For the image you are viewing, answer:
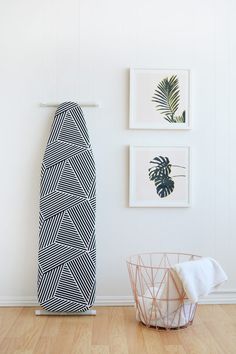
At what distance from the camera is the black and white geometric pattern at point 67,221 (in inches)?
127

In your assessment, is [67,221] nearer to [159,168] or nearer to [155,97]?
[159,168]

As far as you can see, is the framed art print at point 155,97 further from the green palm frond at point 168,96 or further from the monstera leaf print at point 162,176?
the monstera leaf print at point 162,176

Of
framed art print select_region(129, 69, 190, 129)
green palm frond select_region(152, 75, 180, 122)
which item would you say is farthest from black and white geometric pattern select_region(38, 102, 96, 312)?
green palm frond select_region(152, 75, 180, 122)

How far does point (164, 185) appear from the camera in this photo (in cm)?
346

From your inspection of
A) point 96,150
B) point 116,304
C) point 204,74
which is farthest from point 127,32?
point 116,304

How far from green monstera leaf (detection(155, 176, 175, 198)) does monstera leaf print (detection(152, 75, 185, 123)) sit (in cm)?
38

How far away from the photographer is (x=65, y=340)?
273cm

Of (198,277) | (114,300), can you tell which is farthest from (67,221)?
(198,277)

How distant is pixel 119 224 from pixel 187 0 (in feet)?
5.05

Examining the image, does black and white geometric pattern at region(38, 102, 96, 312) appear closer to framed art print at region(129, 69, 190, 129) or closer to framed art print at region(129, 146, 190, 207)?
framed art print at region(129, 146, 190, 207)

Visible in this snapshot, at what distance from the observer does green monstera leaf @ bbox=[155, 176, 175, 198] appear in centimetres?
345

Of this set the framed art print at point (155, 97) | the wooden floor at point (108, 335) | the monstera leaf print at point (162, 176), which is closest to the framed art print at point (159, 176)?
the monstera leaf print at point (162, 176)

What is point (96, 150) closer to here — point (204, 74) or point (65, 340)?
point (204, 74)

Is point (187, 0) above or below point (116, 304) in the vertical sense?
above
